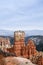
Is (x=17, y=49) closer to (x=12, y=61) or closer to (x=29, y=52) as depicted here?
(x=29, y=52)

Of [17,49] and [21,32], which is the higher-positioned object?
[21,32]

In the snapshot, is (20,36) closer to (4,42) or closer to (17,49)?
(17,49)

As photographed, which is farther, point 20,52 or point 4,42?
point 4,42

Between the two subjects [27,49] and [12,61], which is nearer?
[12,61]

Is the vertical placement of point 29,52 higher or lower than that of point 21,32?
lower

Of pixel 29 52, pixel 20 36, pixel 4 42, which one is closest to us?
pixel 20 36

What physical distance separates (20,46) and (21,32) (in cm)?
235

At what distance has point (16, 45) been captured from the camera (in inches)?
1789

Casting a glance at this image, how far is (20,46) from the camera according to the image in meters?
46.1

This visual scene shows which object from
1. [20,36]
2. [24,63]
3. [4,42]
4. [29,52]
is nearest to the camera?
[24,63]

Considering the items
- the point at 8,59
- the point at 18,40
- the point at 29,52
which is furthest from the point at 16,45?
the point at 8,59

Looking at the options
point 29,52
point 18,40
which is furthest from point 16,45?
point 29,52

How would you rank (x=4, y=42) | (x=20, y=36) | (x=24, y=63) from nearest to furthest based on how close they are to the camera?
(x=24, y=63) → (x=20, y=36) → (x=4, y=42)

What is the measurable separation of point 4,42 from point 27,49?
161 feet
